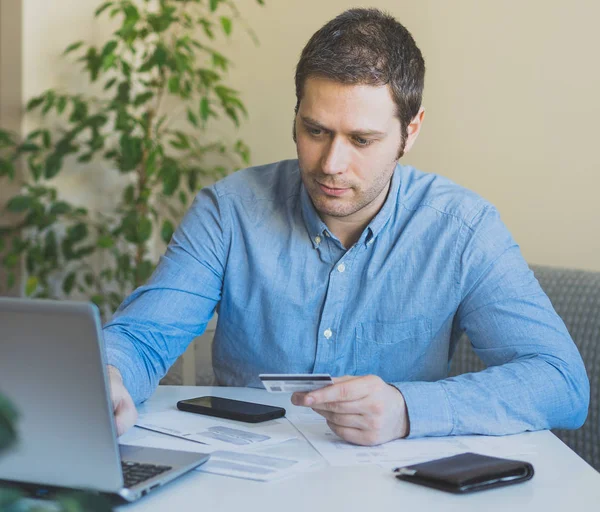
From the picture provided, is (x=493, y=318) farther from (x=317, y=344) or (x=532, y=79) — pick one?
(x=532, y=79)

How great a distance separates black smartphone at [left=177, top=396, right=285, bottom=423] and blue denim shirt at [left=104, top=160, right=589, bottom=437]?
140 mm

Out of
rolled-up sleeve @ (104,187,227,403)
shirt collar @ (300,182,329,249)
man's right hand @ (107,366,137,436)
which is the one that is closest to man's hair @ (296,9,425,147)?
shirt collar @ (300,182,329,249)

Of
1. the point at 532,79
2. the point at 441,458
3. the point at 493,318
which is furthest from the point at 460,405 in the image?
the point at 532,79

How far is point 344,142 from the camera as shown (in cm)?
156

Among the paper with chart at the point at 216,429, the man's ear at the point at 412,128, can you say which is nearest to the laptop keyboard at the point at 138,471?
the paper with chart at the point at 216,429

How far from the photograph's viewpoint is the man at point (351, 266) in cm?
153

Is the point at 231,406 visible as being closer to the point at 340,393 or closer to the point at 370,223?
the point at 340,393

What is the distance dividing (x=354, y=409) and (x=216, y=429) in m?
0.22

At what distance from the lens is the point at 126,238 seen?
297 centimetres

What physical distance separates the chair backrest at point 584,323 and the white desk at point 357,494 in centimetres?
82

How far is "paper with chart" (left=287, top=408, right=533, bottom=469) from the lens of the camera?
1.11 m

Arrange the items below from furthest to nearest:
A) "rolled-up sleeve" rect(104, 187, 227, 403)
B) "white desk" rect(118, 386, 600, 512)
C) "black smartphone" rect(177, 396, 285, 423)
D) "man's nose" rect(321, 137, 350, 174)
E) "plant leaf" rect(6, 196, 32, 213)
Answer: "plant leaf" rect(6, 196, 32, 213)
"man's nose" rect(321, 137, 350, 174)
"rolled-up sleeve" rect(104, 187, 227, 403)
"black smartphone" rect(177, 396, 285, 423)
"white desk" rect(118, 386, 600, 512)

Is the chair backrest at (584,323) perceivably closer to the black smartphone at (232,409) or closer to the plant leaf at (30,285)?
the black smartphone at (232,409)

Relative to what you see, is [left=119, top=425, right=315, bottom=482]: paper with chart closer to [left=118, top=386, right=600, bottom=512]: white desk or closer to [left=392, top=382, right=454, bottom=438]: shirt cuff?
[left=118, top=386, right=600, bottom=512]: white desk
